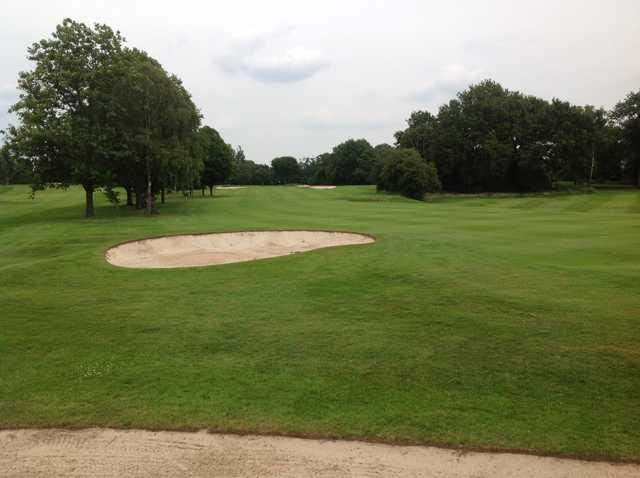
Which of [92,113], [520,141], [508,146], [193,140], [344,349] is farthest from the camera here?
[520,141]

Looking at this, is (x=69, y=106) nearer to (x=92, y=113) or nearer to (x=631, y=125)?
(x=92, y=113)

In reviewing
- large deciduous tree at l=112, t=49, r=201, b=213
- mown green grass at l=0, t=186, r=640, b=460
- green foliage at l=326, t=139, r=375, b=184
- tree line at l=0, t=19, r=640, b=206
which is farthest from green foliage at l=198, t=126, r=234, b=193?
green foliage at l=326, t=139, r=375, b=184

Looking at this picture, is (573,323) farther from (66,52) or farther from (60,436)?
(66,52)

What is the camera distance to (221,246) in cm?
2350

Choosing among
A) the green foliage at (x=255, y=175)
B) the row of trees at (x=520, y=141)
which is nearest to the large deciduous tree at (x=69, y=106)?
the row of trees at (x=520, y=141)

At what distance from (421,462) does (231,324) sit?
217 inches

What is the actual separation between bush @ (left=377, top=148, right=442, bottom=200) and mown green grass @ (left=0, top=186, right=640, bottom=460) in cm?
4986

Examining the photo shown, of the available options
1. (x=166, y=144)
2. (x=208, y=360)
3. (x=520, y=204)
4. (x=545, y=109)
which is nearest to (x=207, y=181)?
(x=166, y=144)

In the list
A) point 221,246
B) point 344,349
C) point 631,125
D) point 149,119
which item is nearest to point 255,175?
point 631,125

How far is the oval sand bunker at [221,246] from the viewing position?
19733 millimetres

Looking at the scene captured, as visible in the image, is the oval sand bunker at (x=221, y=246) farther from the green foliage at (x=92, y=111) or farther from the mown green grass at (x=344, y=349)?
the green foliage at (x=92, y=111)

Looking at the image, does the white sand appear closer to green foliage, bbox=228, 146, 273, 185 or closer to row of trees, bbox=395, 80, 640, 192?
row of trees, bbox=395, 80, 640, 192

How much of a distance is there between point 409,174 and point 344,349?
194 feet

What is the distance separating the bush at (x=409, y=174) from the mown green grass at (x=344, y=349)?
49.9 metres
